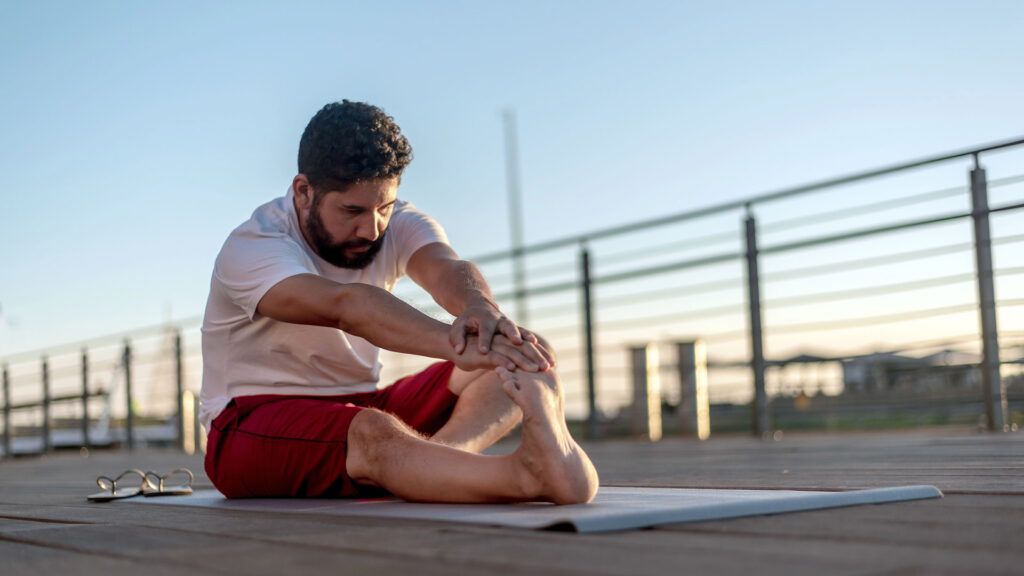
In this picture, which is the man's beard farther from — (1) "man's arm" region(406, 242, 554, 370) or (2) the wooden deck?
(2) the wooden deck

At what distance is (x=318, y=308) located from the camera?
1898mm

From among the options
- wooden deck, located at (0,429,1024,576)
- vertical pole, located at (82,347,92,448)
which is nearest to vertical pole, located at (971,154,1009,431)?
wooden deck, located at (0,429,1024,576)

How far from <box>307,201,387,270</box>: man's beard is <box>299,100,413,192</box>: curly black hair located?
0.07 meters

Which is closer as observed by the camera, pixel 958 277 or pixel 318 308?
pixel 318 308

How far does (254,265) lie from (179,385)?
19.3ft

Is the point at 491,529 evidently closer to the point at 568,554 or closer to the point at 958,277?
the point at 568,554

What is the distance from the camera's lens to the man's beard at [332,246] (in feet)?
7.07

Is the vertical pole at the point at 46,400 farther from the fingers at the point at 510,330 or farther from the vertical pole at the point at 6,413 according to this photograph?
the fingers at the point at 510,330

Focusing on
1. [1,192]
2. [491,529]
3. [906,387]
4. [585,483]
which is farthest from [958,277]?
[1,192]

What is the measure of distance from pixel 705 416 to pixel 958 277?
1.61 m

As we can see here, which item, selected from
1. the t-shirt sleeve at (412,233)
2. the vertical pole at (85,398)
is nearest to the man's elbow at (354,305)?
the t-shirt sleeve at (412,233)

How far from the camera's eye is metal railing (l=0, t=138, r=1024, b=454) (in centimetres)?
395

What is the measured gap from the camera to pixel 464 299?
2027mm

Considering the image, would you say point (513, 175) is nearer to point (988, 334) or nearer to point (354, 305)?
point (988, 334)
